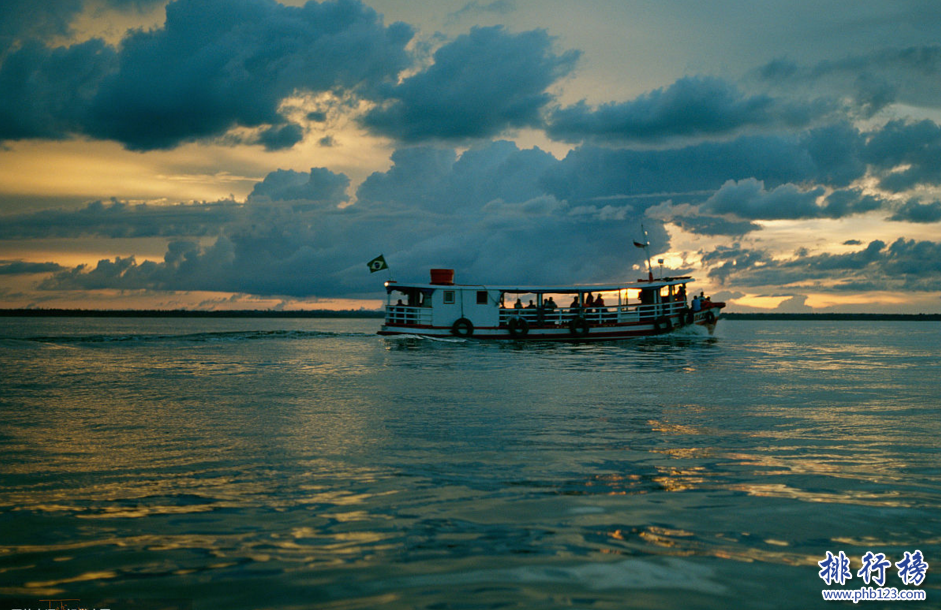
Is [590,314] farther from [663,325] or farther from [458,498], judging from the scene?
[458,498]

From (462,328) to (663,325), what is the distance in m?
12.9

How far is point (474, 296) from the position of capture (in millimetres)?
40500

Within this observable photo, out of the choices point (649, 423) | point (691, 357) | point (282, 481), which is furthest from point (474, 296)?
point (282, 481)

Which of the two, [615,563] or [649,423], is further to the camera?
[649,423]

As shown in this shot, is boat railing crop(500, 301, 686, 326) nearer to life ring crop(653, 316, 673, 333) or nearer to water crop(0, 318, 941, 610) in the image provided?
life ring crop(653, 316, 673, 333)

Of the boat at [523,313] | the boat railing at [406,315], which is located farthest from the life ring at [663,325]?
the boat railing at [406,315]

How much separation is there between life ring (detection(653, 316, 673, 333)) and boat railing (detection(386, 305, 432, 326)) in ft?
47.4

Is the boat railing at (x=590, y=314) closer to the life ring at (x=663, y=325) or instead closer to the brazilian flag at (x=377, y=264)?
the life ring at (x=663, y=325)

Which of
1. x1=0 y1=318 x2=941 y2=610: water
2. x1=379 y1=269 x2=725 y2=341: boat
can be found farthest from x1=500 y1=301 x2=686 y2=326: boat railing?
x1=0 y1=318 x2=941 y2=610: water

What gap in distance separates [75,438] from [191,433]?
1.69 meters

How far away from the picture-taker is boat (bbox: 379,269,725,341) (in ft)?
132

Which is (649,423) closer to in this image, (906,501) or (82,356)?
(906,501)

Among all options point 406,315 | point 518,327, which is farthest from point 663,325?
point 406,315

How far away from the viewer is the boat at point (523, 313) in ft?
132
